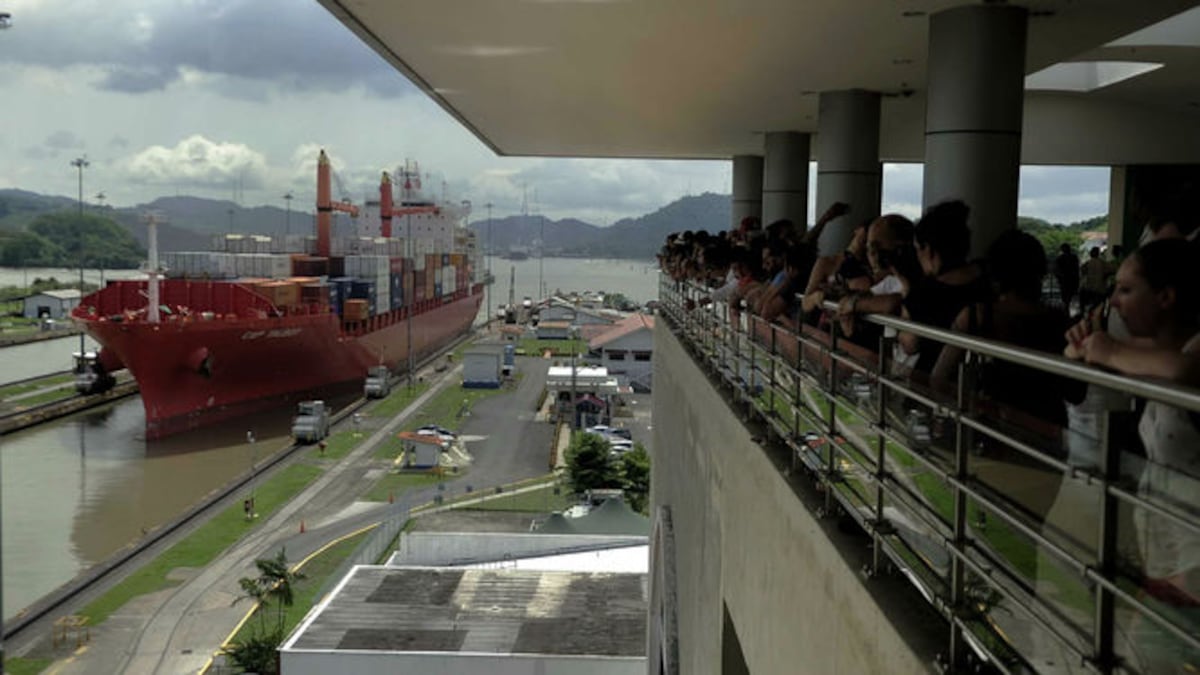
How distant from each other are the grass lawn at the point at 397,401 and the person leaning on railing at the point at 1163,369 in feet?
128

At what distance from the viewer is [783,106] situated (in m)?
11.5

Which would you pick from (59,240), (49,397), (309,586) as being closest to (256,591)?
(309,586)

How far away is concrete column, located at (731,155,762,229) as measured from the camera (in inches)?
699

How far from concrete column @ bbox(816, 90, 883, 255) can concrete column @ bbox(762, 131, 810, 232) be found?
132 inches

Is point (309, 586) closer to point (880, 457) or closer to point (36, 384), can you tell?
point (880, 457)

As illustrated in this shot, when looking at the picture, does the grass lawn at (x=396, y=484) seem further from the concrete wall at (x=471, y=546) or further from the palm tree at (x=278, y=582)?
the concrete wall at (x=471, y=546)

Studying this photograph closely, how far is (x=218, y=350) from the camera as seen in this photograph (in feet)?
114

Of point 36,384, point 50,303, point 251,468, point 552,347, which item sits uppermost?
point 50,303

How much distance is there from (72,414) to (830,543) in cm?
3883

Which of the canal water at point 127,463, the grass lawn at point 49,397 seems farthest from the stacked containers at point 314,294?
the grass lawn at point 49,397

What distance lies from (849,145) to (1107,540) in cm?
899

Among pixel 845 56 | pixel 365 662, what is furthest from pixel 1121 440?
pixel 365 662

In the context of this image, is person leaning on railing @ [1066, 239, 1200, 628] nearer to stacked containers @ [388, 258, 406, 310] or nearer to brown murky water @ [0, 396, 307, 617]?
brown murky water @ [0, 396, 307, 617]

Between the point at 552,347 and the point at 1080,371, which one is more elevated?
the point at 1080,371
